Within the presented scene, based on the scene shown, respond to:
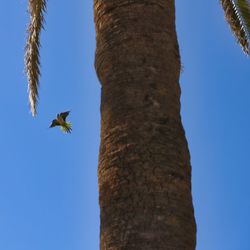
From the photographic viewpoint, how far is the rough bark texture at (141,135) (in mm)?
4562

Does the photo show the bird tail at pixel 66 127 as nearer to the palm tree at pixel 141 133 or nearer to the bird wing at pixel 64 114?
the bird wing at pixel 64 114

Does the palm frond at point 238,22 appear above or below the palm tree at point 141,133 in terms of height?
above

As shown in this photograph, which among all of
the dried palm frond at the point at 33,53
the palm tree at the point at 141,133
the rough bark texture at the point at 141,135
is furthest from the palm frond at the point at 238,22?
the rough bark texture at the point at 141,135

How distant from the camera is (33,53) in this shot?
1105 cm

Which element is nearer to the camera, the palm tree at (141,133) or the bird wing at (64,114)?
the palm tree at (141,133)

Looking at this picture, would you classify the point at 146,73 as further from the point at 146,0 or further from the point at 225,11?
the point at 225,11

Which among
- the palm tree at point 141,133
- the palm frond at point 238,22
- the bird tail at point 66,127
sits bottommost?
the palm tree at point 141,133

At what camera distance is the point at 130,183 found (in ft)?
15.5

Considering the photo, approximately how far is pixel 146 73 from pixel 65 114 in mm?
5529

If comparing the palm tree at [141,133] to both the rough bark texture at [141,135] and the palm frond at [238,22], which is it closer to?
the rough bark texture at [141,135]

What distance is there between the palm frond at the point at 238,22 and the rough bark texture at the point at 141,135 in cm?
504

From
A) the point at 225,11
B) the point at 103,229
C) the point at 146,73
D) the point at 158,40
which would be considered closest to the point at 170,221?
the point at 103,229

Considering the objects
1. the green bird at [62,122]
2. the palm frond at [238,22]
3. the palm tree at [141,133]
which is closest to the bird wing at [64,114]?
the green bird at [62,122]

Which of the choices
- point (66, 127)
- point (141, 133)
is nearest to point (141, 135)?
point (141, 133)
